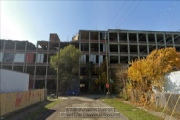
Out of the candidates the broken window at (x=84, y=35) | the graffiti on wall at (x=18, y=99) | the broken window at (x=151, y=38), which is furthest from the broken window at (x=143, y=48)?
the graffiti on wall at (x=18, y=99)

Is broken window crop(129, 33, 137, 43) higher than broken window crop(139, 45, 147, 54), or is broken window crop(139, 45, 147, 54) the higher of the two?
broken window crop(129, 33, 137, 43)

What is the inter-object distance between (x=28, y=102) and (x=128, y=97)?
49.8ft

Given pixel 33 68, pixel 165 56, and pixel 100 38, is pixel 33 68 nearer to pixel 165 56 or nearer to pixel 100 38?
pixel 100 38

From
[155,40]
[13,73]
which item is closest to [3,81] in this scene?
[13,73]

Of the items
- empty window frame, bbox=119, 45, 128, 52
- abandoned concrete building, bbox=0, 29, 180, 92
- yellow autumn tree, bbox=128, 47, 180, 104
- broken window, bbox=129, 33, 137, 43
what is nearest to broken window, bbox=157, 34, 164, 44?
abandoned concrete building, bbox=0, 29, 180, 92

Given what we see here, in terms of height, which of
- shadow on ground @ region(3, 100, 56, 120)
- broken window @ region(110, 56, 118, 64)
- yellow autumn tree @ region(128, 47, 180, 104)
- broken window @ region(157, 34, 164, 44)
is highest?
broken window @ region(157, 34, 164, 44)

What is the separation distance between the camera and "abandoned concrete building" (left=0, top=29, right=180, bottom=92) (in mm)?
51344

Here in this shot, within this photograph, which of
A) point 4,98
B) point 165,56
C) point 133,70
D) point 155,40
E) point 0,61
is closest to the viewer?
point 4,98

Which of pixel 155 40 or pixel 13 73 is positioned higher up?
pixel 155 40

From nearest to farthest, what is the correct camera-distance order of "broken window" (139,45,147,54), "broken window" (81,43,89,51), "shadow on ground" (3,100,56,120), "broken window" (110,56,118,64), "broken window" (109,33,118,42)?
"shadow on ground" (3,100,56,120), "broken window" (110,56,118,64), "broken window" (81,43,89,51), "broken window" (139,45,147,54), "broken window" (109,33,118,42)

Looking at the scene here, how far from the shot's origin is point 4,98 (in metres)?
14.0

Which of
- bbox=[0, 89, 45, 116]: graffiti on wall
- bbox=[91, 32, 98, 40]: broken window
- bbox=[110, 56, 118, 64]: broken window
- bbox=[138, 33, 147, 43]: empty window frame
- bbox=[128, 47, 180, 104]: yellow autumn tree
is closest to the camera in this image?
bbox=[0, 89, 45, 116]: graffiti on wall

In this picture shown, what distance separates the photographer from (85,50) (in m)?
55.3

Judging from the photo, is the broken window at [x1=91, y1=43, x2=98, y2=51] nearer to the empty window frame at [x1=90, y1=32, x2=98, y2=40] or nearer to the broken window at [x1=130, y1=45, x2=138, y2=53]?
the empty window frame at [x1=90, y1=32, x2=98, y2=40]
